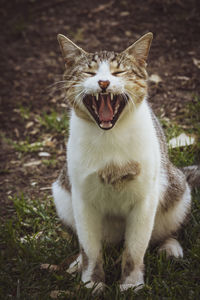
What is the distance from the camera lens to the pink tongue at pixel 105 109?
2.22m

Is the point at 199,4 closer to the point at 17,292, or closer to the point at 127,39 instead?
the point at 127,39

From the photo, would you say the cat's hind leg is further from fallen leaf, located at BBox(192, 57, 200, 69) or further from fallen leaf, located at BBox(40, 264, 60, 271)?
fallen leaf, located at BBox(192, 57, 200, 69)

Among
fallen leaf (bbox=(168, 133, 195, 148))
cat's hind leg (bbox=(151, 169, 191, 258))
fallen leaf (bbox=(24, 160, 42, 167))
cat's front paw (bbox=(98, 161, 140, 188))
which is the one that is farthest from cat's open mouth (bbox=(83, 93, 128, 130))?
fallen leaf (bbox=(24, 160, 42, 167))

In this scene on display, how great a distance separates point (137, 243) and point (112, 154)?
0.64 m

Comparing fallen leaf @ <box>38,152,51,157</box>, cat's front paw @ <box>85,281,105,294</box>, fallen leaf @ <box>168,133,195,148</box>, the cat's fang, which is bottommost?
cat's front paw @ <box>85,281,105,294</box>

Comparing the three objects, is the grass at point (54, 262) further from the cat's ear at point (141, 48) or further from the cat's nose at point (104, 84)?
the cat's ear at point (141, 48)

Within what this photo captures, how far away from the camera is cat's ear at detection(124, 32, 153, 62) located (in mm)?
2387

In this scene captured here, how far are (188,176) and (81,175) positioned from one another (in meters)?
1.30

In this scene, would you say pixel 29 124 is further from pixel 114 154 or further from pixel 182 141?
pixel 114 154

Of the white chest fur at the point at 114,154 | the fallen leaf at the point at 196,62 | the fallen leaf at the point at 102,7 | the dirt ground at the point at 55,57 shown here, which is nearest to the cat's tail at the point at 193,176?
the white chest fur at the point at 114,154

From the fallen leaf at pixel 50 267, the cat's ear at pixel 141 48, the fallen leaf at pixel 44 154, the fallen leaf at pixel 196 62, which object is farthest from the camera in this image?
the fallen leaf at pixel 196 62

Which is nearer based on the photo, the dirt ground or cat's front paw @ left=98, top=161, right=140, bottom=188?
cat's front paw @ left=98, top=161, right=140, bottom=188

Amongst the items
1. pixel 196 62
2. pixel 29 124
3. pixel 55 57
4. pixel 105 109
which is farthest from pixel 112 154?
pixel 55 57

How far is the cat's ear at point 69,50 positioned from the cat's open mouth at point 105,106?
0.40 metres
